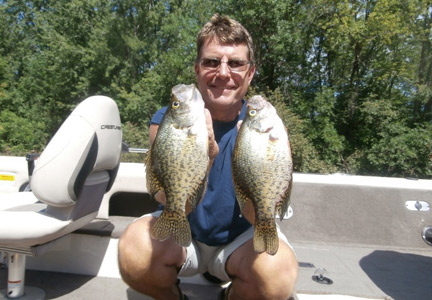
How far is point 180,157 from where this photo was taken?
1.67 metres

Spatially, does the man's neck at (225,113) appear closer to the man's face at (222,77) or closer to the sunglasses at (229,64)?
the man's face at (222,77)

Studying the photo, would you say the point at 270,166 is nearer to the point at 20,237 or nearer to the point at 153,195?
the point at 153,195

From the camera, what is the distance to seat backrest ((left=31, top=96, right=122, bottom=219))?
2.28 meters

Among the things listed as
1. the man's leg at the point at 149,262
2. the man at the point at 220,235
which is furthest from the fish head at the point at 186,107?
the man's leg at the point at 149,262

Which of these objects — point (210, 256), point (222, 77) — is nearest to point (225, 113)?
point (222, 77)

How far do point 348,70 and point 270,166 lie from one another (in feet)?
57.2

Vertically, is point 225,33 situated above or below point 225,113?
above

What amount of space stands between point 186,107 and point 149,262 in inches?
36.0

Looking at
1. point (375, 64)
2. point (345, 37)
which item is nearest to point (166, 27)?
point (345, 37)

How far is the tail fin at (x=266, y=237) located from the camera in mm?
1685

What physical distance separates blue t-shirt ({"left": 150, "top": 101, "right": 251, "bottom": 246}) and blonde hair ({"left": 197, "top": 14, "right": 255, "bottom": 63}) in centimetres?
51

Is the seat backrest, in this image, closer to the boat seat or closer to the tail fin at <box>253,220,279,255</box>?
the boat seat

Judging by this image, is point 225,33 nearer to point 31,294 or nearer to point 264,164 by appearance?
point 264,164

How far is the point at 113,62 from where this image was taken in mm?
20203
